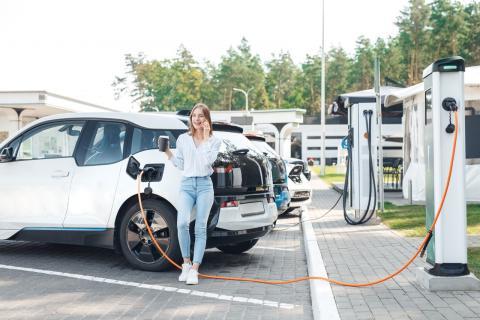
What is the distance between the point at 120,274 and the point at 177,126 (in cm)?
181

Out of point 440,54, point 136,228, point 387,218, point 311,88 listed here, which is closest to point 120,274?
point 136,228

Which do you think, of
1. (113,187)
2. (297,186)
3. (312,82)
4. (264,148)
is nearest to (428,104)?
(113,187)

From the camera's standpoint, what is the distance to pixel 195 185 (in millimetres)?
6754

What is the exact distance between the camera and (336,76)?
375 ft

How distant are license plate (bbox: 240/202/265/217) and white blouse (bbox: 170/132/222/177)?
0.72m

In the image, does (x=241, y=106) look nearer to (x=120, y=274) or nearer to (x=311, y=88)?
(x=311, y=88)

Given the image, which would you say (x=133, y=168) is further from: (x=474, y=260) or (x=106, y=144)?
(x=474, y=260)

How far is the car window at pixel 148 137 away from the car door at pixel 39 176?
33.2 inches

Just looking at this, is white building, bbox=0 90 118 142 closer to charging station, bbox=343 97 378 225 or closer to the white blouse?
charging station, bbox=343 97 378 225

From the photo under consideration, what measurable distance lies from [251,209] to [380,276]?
65.6 inches

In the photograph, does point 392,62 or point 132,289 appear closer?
point 132,289

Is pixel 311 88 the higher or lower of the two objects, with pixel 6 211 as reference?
higher

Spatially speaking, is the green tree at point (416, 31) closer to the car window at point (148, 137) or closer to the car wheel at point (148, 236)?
the car window at point (148, 137)

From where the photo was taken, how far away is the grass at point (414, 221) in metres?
8.10
